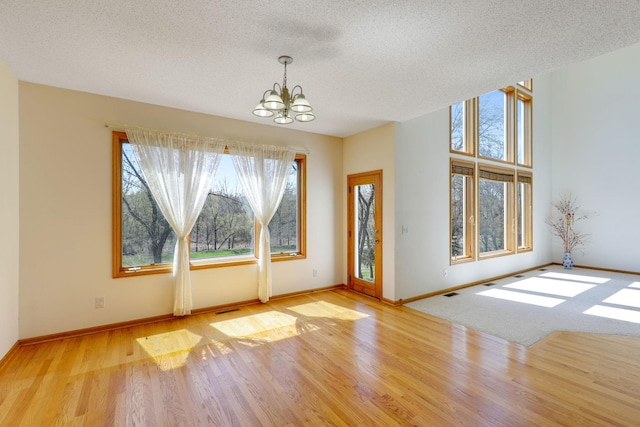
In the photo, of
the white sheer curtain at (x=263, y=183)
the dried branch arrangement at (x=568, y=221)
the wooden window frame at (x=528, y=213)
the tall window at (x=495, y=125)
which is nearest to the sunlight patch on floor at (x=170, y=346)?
the white sheer curtain at (x=263, y=183)

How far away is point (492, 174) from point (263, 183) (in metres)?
4.52

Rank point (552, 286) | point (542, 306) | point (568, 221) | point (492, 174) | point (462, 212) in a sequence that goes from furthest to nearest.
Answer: point (568, 221), point (492, 174), point (462, 212), point (552, 286), point (542, 306)

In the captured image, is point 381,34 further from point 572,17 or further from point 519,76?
point 519,76

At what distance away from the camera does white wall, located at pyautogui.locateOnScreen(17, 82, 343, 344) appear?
3.08 metres

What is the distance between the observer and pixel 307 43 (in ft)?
7.68

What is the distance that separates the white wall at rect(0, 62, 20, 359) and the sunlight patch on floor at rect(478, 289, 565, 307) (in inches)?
232

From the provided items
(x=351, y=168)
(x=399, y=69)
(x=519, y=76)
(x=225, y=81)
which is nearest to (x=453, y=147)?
(x=351, y=168)

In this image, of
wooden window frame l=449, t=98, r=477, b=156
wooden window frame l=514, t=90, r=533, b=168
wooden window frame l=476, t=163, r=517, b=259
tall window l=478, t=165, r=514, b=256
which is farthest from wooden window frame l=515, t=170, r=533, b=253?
wooden window frame l=449, t=98, r=477, b=156

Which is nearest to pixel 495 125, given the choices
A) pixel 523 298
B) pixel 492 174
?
pixel 492 174

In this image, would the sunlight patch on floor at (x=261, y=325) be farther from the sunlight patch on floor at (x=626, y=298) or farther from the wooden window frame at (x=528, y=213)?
the wooden window frame at (x=528, y=213)

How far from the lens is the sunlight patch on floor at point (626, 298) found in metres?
4.29

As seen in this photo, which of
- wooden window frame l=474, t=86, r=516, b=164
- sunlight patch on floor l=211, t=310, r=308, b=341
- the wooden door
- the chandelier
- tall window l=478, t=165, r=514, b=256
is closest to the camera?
the chandelier

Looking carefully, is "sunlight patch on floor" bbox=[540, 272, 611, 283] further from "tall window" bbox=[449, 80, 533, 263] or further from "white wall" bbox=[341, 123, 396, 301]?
"white wall" bbox=[341, 123, 396, 301]

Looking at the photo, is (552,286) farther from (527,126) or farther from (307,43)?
(307,43)
